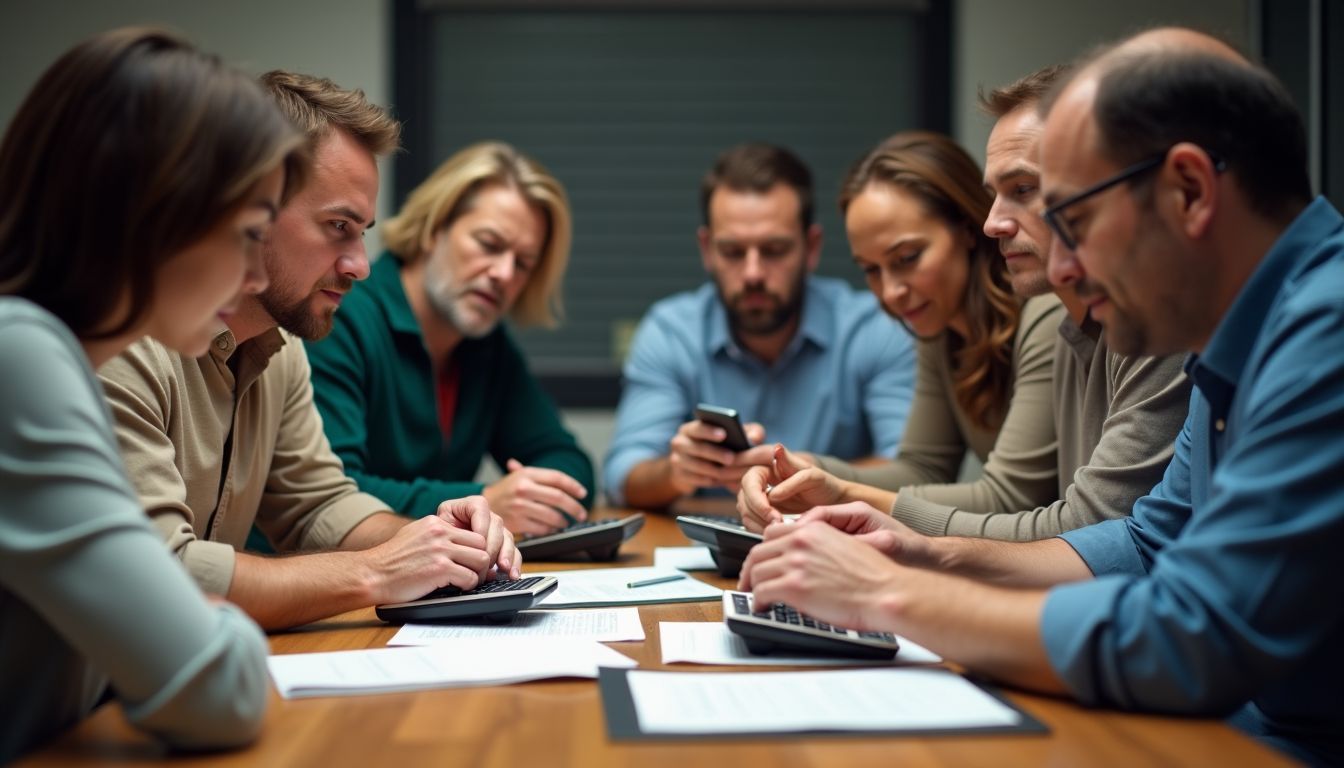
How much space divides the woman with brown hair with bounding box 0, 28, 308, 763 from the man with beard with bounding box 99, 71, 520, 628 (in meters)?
0.20

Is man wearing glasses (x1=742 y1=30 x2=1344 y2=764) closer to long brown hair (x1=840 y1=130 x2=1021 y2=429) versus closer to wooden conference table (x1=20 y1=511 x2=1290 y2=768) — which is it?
wooden conference table (x1=20 y1=511 x2=1290 y2=768)

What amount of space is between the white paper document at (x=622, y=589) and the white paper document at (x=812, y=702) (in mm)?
406

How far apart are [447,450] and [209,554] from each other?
4.80ft

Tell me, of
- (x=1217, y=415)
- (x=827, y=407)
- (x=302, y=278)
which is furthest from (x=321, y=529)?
(x=827, y=407)

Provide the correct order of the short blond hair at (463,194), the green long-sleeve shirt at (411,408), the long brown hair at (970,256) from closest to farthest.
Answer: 1. the long brown hair at (970,256)
2. the green long-sleeve shirt at (411,408)
3. the short blond hair at (463,194)

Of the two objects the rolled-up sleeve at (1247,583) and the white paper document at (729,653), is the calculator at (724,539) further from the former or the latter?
the rolled-up sleeve at (1247,583)

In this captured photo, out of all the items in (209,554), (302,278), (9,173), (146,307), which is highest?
(9,173)

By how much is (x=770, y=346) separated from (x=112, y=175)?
2355 millimetres

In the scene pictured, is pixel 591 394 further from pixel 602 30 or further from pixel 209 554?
pixel 209 554

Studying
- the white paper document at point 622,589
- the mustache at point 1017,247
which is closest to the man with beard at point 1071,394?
the mustache at point 1017,247

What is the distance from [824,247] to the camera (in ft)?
12.3

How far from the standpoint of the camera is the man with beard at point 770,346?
3.03 metres

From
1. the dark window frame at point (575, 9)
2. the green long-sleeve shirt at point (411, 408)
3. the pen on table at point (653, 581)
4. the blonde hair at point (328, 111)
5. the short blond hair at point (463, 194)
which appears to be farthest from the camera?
the dark window frame at point (575, 9)

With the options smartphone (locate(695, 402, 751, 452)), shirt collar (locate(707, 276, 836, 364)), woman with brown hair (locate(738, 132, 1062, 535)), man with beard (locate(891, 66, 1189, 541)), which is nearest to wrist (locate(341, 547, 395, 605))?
woman with brown hair (locate(738, 132, 1062, 535))
